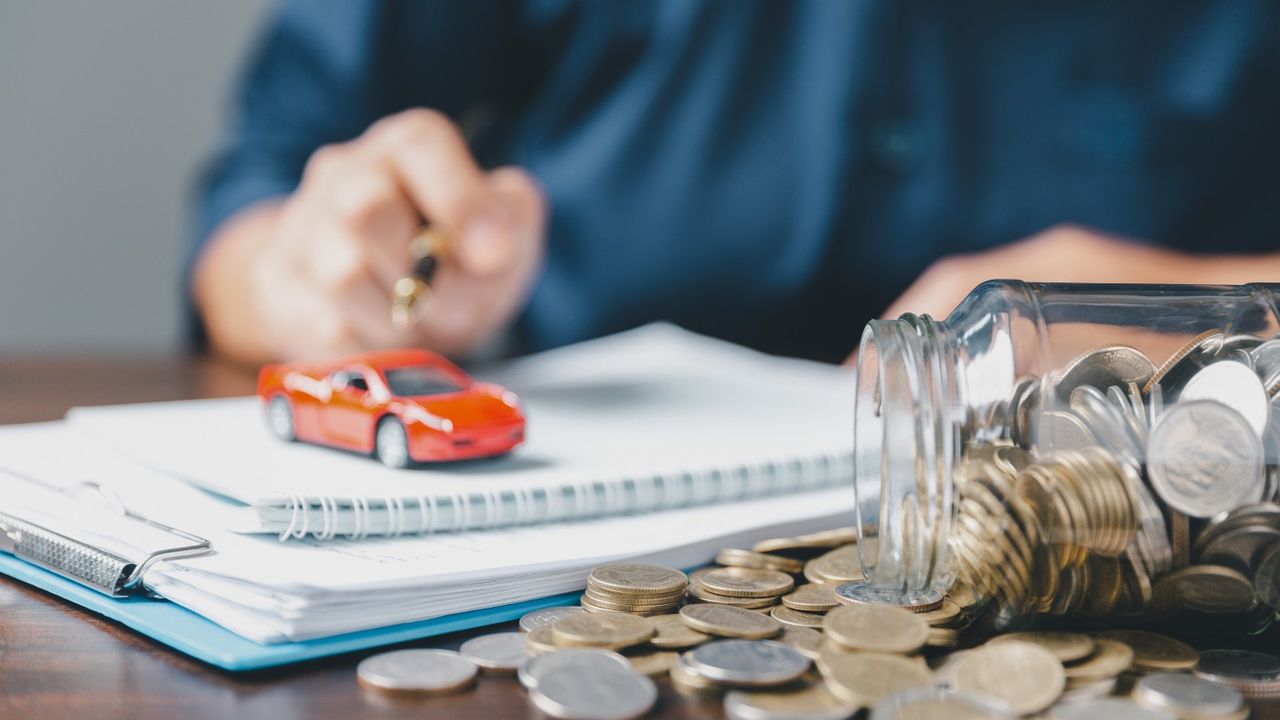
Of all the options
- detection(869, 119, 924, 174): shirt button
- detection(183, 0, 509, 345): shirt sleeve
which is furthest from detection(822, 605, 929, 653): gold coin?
detection(183, 0, 509, 345): shirt sleeve

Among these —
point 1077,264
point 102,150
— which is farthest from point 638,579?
point 102,150

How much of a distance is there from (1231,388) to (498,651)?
0.39 m

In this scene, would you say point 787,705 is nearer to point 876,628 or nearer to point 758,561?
point 876,628

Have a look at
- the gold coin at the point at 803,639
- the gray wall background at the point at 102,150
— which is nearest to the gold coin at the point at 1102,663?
the gold coin at the point at 803,639

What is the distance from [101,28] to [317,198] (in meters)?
1.65

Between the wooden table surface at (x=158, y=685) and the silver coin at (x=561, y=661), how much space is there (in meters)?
0.01

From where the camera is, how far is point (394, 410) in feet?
2.60

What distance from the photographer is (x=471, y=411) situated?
0.80 metres

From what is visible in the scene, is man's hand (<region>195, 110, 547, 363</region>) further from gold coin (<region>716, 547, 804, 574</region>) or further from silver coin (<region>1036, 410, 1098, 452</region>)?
silver coin (<region>1036, 410, 1098, 452</region>)

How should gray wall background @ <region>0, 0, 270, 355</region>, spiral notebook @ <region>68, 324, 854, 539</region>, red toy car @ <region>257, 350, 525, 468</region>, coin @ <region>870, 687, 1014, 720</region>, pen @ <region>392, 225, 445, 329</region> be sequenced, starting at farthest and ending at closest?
gray wall background @ <region>0, 0, 270, 355</region> → pen @ <region>392, 225, 445, 329</region> → red toy car @ <region>257, 350, 525, 468</region> → spiral notebook @ <region>68, 324, 854, 539</region> → coin @ <region>870, 687, 1014, 720</region>

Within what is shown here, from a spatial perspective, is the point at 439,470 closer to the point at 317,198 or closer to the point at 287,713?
the point at 287,713

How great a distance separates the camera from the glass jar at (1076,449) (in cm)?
53

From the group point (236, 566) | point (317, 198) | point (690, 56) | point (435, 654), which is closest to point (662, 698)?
point (435, 654)

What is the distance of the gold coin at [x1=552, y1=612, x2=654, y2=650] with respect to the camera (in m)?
0.54
